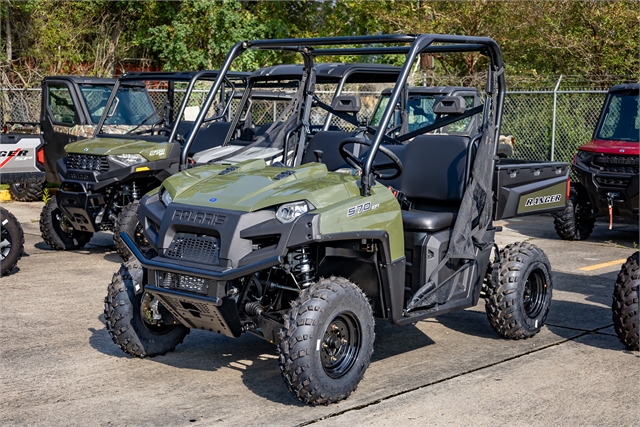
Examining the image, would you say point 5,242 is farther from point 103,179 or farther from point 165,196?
point 165,196

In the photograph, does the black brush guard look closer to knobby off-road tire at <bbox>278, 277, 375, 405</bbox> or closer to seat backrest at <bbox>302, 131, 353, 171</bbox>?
knobby off-road tire at <bbox>278, 277, 375, 405</bbox>

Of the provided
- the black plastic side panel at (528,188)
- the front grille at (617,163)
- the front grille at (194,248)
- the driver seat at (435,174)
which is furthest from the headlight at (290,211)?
the front grille at (617,163)

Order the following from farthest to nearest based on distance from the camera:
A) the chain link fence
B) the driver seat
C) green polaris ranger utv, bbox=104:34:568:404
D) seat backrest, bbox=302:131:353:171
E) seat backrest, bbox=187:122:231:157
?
the chain link fence → seat backrest, bbox=187:122:231:157 → seat backrest, bbox=302:131:353:171 → the driver seat → green polaris ranger utv, bbox=104:34:568:404

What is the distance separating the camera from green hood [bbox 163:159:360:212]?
505 cm

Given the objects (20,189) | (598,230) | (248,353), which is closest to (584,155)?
(598,230)

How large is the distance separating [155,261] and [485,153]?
8.00 ft

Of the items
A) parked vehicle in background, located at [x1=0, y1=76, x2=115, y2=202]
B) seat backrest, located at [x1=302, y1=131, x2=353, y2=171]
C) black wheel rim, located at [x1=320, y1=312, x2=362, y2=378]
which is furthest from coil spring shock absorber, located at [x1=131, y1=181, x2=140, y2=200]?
black wheel rim, located at [x1=320, y1=312, x2=362, y2=378]

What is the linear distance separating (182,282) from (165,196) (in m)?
0.76

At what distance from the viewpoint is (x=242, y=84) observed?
13.7m

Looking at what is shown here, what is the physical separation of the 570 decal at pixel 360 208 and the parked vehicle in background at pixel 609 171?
6.23 metres

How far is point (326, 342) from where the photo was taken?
5.04 metres

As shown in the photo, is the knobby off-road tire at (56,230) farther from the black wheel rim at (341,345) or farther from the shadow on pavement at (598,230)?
the shadow on pavement at (598,230)

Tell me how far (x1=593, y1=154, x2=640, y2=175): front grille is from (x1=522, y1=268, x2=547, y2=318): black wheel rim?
15.9 ft

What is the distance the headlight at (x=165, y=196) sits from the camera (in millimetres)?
5473
